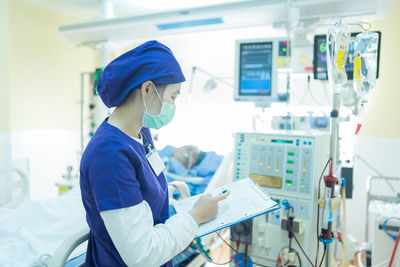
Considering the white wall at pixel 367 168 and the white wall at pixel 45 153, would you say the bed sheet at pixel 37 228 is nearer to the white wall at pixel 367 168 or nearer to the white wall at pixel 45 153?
the white wall at pixel 45 153

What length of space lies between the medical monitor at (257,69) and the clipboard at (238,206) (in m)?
0.79

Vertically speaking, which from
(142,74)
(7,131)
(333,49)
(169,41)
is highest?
(169,41)

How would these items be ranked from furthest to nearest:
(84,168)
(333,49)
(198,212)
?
1. (333,49)
2. (198,212)
3. (84,168)

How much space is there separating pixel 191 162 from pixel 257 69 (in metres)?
1.46

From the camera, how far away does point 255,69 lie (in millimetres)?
2084

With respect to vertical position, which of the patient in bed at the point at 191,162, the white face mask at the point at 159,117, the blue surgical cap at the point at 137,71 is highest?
the blue surgical cap at the point at 137,71

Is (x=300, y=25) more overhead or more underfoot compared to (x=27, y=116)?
more overhead

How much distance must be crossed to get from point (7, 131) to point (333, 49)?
3.15 metres

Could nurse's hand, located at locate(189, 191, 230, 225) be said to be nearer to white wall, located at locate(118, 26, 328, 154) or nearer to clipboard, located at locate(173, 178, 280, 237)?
clipboard, located at locate(173, 178, 280, 237)

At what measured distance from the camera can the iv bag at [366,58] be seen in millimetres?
1548

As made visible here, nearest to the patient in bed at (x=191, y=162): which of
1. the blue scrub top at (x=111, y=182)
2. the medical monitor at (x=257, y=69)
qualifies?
the medical monitor at (x=257, y=69)

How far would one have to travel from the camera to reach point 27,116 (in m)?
4.09

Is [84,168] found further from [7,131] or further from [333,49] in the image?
[7,131]

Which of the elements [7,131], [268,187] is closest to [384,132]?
[268,187]
